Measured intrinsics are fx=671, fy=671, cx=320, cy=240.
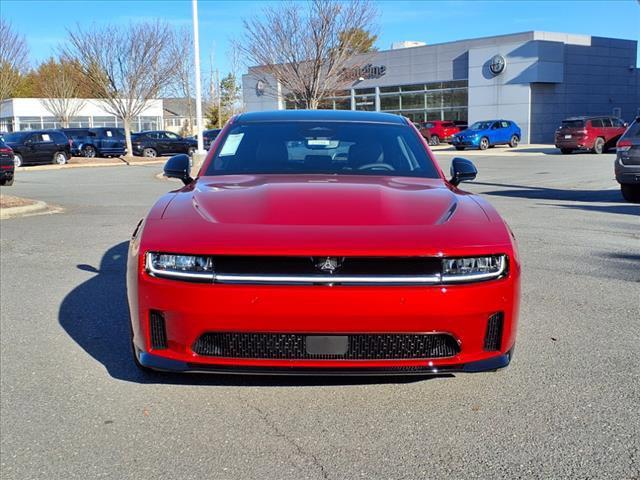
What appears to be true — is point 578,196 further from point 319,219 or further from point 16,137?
point 16,137

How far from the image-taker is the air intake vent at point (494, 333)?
3193 mm

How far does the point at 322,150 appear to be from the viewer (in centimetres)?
478

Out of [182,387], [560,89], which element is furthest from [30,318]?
[560,89]

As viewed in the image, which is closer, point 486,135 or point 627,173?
point 627,173

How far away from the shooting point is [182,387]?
383 centimetres

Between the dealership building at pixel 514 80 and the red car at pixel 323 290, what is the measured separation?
35.7m

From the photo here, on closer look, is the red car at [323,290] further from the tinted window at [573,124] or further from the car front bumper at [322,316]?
the tinted window at [573,124]

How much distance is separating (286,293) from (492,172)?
2093 cm

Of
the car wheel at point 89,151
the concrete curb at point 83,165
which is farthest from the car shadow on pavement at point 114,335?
the car wheel at point 89,151

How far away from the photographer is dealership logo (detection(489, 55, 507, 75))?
1695 inches

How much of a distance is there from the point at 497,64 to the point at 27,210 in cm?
3715

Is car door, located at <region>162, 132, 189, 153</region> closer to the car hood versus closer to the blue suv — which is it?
the blue suv

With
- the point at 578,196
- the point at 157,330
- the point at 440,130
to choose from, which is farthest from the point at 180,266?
the point at 440,130

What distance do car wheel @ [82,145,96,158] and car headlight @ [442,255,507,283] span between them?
36372 mm
